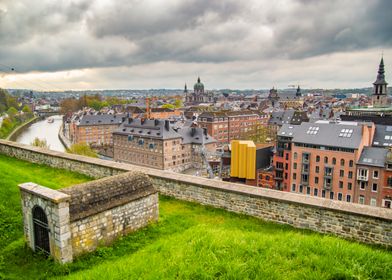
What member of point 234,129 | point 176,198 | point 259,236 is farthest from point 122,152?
point 259,236

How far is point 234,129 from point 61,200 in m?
79.8

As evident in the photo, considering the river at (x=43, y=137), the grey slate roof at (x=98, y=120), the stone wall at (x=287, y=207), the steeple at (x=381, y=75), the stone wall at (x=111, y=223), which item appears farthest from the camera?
the steeple at (x=381, y=75)

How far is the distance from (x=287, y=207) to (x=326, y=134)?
32.6 meters

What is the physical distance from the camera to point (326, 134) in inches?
1469

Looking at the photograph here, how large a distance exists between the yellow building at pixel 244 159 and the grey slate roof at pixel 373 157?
1270 cm

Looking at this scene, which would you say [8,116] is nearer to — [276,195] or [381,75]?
[276,195]

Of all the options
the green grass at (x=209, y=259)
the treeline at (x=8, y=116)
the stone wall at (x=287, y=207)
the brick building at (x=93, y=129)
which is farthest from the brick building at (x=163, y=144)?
the green grass at (x=209, y=259)

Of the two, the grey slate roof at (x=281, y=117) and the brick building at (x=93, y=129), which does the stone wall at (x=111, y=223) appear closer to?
the brick building at (x=93, y=129)

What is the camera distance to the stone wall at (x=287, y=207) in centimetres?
664

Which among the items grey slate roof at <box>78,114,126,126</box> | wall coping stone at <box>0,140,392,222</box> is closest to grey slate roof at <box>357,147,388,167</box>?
wall coping stone at <box>0,140,392,222</box>

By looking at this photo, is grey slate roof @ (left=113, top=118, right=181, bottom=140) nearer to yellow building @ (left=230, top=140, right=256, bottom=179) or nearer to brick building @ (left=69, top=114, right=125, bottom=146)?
yellow building @ (left=230, top=140, right=256, bottom=179)

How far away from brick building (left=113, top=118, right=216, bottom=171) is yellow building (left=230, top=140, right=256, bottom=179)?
15184 millimetres

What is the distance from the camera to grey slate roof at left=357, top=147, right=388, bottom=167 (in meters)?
33.7

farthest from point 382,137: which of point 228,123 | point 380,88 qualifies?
point 380,88
